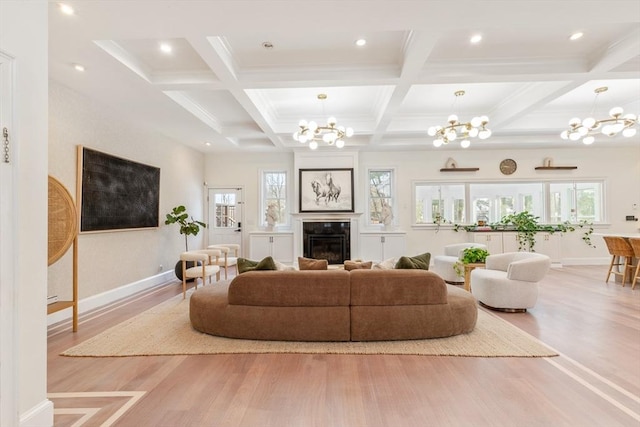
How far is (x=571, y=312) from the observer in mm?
3939

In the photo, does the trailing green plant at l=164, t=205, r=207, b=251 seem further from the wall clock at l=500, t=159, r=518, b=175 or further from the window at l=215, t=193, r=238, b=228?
the wall clock at l=500, t=159, r=518, b=175

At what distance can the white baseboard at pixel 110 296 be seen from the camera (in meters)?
3.74

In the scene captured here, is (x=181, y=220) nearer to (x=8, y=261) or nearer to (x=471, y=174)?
(x=8, y=261)

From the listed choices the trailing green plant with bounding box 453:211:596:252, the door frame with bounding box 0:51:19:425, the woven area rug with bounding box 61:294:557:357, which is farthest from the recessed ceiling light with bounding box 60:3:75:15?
the trailing green plant with bounding box 453:211:596:252

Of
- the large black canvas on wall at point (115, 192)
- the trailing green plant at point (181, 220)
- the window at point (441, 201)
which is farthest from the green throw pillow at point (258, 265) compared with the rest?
the window at point (441, 201)

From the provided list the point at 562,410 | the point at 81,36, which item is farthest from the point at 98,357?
the point at 562,410

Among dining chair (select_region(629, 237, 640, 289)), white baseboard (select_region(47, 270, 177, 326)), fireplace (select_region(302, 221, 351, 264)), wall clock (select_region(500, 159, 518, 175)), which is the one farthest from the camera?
wall clock (select_region(500, 159, 518, 175))

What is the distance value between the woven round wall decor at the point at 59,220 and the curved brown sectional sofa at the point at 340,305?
73.0 inches

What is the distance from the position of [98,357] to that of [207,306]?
3.19ft

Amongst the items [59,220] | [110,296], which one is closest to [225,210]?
[110,296]

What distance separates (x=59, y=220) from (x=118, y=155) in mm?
2015

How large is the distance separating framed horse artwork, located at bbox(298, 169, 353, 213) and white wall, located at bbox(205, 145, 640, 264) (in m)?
0.21

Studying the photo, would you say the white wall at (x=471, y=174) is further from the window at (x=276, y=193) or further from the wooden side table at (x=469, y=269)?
the wooden side table at (x=469, y=269)

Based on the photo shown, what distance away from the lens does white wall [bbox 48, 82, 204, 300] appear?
3.80m
